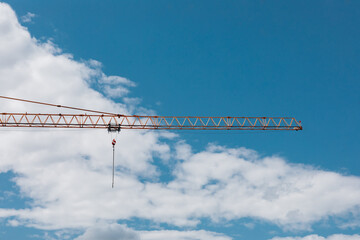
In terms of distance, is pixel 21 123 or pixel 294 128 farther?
pixel 294 128

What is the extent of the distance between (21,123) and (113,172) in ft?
80.8

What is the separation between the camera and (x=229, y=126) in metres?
109

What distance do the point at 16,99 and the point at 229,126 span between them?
51136 millimetres

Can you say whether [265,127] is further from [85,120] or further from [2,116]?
[2,116]

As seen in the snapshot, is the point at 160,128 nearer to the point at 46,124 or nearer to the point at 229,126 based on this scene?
the point at 229,126

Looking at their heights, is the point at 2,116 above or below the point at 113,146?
above

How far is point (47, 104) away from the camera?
328 ft

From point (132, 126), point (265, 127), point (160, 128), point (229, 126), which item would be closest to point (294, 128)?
point (265, 127)

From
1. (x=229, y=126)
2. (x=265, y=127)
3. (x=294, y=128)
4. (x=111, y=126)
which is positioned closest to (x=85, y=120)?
(x=111, y=126)

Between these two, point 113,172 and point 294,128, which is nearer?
point 113,172

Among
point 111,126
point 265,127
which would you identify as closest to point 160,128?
point 111,126

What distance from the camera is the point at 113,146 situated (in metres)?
100

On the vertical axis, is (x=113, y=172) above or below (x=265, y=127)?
below

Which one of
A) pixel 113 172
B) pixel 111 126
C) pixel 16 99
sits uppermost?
pixel 16 99
